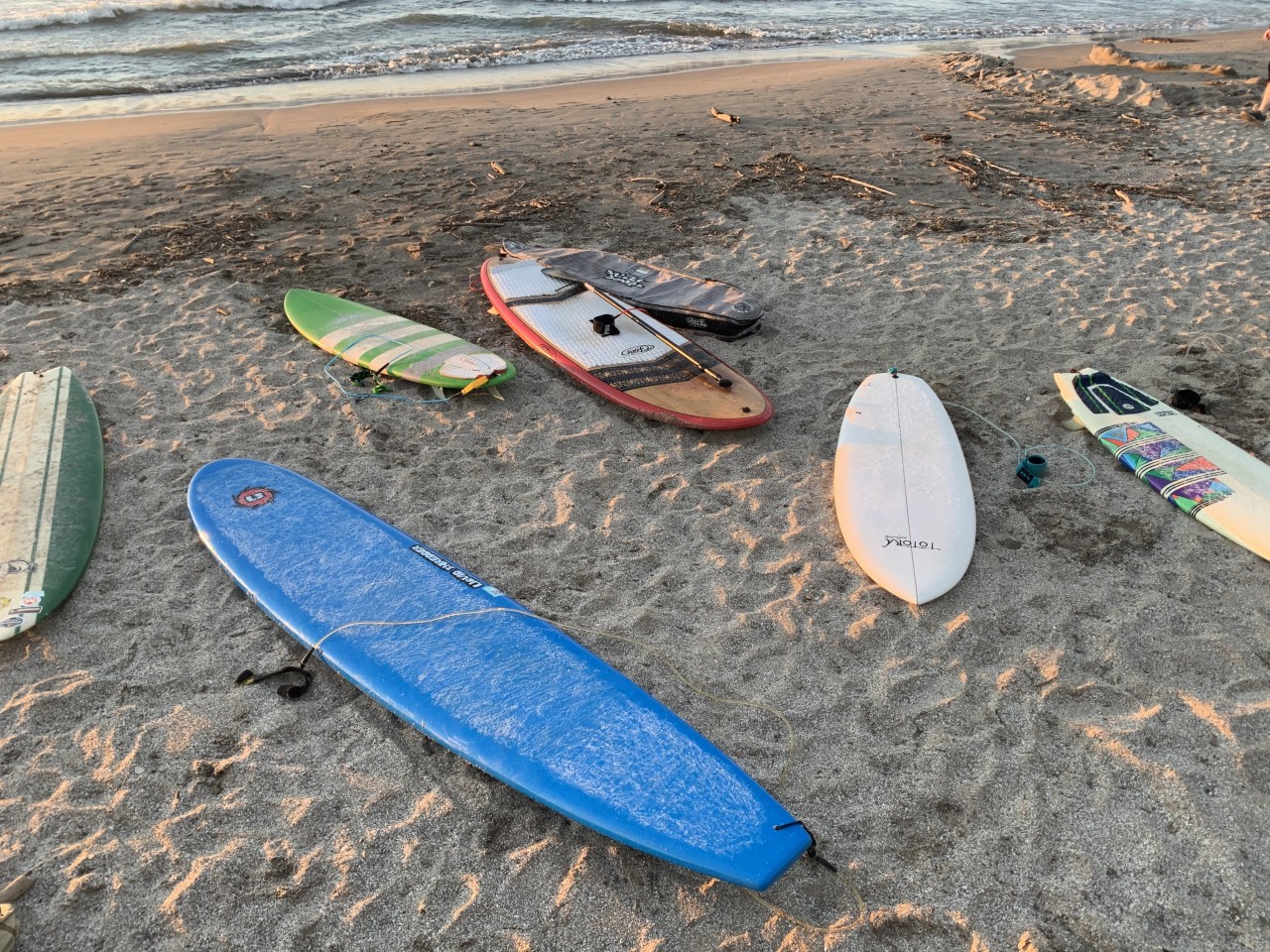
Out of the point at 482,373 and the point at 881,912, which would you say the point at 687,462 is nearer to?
the point at 482,373

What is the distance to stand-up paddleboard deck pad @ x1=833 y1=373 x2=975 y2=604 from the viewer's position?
341cm

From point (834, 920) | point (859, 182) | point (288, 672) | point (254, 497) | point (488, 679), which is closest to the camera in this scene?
point (834, 920)

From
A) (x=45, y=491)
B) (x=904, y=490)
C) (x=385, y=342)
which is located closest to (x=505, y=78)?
(x=385, y=342)

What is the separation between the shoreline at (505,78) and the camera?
33.8ft

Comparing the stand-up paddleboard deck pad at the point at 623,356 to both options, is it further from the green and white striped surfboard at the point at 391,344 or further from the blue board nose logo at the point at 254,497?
the blue board nose logo at the point at 254,497

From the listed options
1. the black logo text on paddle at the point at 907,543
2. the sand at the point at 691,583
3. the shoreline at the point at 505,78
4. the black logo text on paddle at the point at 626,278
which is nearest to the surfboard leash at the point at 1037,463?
the sand at the point at 691,583

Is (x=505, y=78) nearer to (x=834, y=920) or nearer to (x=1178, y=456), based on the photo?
(x=1178, y=456)

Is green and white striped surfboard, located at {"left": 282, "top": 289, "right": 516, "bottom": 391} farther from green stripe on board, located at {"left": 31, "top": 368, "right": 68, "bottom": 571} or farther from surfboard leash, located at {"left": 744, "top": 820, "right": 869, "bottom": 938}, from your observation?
surfboard leash, located at {"left": 744, "top": 820, "right": 869, "bottom": 938}

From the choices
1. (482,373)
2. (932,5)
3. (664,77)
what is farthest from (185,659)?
(932,5)

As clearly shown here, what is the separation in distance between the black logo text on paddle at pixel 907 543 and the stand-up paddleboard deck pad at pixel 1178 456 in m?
1.29

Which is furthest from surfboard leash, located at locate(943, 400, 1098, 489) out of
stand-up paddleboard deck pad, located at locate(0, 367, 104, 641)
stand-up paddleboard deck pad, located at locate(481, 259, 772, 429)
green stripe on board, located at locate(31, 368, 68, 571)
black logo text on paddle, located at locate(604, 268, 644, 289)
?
green stripe on board, located at locate(31, 368, 68, 571)

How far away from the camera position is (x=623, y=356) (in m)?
4.76

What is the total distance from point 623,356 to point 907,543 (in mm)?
2025

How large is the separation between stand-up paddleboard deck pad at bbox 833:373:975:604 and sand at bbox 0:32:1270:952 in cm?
12
